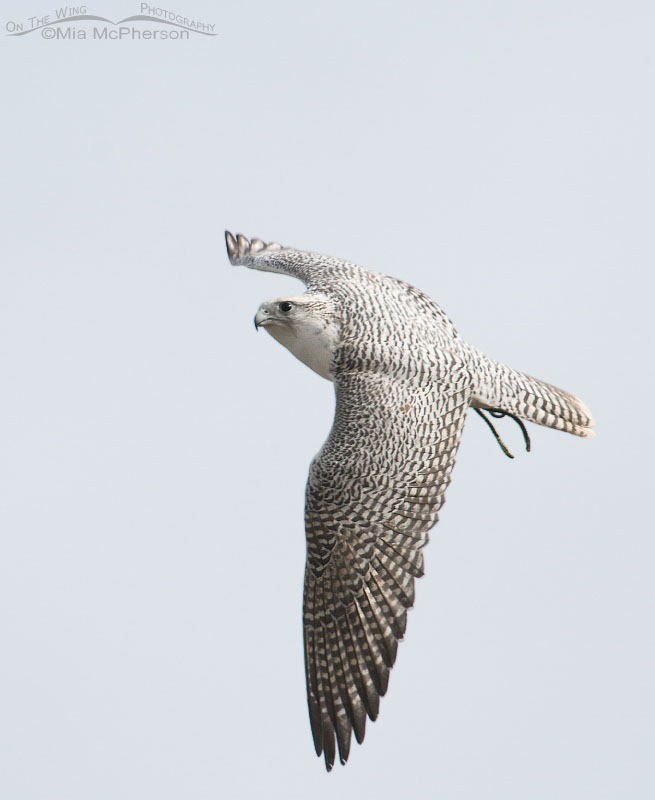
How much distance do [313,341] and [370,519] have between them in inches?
71.6

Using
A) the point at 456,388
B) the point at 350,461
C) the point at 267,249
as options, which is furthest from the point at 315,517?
the point at 267,249

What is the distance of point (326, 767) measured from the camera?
17.9 metres

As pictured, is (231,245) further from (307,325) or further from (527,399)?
(527,399)

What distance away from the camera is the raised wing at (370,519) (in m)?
17.8

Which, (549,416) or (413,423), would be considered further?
(549,416)

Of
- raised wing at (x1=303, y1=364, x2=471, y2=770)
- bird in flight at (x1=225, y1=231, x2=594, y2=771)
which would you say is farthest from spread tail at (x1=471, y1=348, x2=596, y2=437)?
raised wing at (x1=303, y1=364, x2=471, y2=770)

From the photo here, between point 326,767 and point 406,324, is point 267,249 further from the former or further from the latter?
point 326,767

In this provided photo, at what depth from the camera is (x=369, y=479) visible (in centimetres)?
1777

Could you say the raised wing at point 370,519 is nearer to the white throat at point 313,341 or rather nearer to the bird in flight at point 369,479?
the bird in flight at point 369,479

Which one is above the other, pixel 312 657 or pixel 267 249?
pixel 267 249

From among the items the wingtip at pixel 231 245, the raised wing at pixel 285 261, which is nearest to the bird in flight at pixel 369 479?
the raised wing at pixel 285 261

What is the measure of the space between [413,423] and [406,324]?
3.57ft

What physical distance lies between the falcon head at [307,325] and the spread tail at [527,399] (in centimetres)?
140

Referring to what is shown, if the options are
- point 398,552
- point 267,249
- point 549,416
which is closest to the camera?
point 398,552
